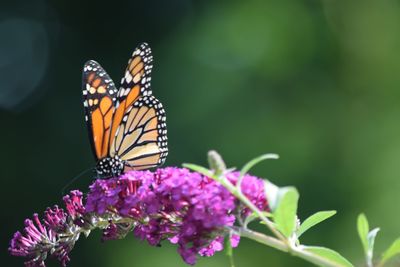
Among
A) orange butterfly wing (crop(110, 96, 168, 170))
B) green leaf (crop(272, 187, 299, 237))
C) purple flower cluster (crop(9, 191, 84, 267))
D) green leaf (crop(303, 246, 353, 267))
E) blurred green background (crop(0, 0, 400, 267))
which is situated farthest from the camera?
blurred green background (crop(0, 0, 400, 267))

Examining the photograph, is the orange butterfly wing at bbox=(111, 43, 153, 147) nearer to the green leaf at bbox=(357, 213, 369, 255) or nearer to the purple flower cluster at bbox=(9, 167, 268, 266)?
the purple flower cluster at bbox=(9, 167, 268, 266)

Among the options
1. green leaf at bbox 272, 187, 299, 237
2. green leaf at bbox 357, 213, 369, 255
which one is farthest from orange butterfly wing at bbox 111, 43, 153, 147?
green leaf at bbox 357, 213, 369, 255

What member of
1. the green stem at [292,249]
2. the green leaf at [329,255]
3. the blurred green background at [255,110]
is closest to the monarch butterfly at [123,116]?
the green stem at [292,249]

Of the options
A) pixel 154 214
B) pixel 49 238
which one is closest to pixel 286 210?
pixel 154 214

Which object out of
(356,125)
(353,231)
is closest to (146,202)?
(353,231)

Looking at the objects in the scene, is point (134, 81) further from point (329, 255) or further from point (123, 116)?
point (329, 255)

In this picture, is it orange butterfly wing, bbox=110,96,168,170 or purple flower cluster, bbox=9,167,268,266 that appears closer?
purple flower cluster, bbox=9,167,268,266

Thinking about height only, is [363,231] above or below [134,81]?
below
